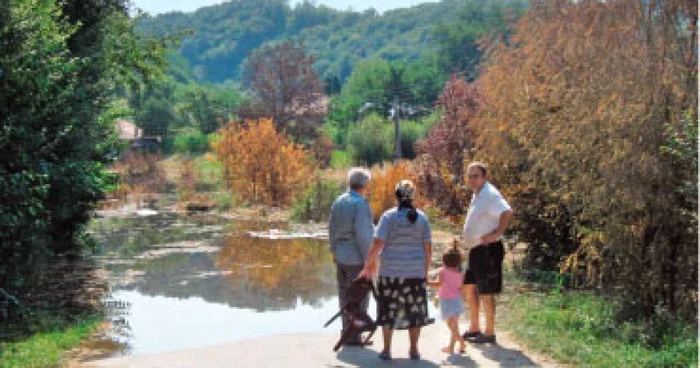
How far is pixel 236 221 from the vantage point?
2817cm

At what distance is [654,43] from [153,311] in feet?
24.9

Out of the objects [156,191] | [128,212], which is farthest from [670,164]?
[156,191]

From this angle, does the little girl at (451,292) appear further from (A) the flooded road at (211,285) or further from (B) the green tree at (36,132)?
(B) the green tree at (36,132)

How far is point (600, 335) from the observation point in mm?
9266

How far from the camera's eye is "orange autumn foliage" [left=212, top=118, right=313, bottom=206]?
31453 mm

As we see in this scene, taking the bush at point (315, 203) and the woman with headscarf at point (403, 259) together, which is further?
the bush at point (315, 203)

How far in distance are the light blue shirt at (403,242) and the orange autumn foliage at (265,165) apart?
904 inches

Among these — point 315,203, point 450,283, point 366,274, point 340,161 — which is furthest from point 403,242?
point 340,161

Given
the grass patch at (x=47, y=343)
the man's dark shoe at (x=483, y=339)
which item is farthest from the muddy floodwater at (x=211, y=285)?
the man's dark shoe at (x=483, y=339)

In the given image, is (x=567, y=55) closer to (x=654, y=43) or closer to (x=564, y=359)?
(x=654, y=43)

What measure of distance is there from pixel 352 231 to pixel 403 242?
0.88m

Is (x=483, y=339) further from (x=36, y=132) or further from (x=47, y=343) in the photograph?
(x=36, y=132)

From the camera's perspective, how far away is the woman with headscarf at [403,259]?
27.1 ft

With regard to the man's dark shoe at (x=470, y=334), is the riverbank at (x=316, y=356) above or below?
below
